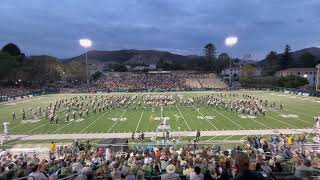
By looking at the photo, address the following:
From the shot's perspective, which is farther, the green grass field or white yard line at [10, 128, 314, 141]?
the green grass field

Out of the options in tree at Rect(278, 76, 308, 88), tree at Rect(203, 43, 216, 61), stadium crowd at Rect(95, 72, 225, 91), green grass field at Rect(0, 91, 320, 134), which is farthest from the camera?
tree at Rect(203, 43, 216, 61)

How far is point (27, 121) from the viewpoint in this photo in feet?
116

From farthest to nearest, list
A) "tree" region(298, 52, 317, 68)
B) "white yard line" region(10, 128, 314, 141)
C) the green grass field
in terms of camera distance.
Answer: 1. "tree" region(298, 52, 317, 68)
2. the green grass field
3. "white yard line" region(10, 128, 314, 141)

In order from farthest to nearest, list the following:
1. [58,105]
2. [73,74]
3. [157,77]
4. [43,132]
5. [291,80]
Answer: [73,74]
[157,77]
[291,80]
[58,105]
[43,132]

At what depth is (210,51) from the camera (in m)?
172

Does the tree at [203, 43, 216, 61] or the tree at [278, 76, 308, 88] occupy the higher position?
the tree at [203, 43, 216, 61]

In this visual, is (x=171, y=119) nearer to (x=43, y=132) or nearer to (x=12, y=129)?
(x=43, y=132)

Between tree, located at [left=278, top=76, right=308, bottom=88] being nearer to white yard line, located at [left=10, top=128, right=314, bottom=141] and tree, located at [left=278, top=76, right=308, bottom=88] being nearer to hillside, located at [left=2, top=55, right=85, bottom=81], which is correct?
white yard line, located at [left=10, top=128, right=314, bottom=141]

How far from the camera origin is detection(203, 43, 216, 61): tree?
563 feet

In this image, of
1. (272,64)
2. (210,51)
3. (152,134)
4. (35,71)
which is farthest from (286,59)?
(152,134)

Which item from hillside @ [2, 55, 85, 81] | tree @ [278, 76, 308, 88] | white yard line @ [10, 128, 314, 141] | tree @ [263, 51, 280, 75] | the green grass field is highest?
tree @ [263, 51, 280, 75]

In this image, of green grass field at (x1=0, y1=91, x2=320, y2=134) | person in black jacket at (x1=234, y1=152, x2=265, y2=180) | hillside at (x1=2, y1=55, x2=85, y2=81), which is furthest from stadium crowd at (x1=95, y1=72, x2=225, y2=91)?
person in black jacket at (x1=234, y1=152, x2=265, y2=180)

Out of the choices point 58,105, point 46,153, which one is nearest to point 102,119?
point 58,105

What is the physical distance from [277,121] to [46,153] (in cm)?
2135
